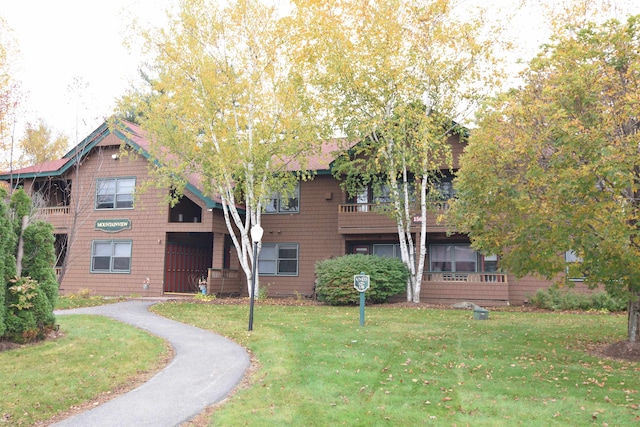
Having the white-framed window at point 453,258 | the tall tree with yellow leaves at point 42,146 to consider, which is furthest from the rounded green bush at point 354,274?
the tall tree with yellow leaves at point 42,146

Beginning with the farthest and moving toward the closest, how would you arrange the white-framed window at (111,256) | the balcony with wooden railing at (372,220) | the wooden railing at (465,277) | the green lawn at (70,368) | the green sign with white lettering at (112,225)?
the green sign with white lettering at (112,225)
the white-framed window at (111,256)
the balcony with wooden railing at (372,220)
the wooden railing at (465,277)
the green lawn at (70,368)

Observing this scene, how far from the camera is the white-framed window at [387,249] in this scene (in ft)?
78.2

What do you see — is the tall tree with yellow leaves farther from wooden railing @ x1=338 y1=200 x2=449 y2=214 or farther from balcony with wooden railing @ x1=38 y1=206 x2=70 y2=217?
wooden railing @ x1=338 y1=200 x2=449 y2=214

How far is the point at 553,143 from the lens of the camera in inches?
380

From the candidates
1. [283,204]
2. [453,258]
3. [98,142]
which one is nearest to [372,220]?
[453,258]

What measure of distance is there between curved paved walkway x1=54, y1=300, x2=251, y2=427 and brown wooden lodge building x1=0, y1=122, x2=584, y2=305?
1117cm

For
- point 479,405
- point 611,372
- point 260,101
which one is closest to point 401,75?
point 260,101

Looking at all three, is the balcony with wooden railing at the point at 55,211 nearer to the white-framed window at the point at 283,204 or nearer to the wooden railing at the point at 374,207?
the white-framed window at the point at 283,204

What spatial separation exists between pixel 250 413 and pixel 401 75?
14926 millimetres

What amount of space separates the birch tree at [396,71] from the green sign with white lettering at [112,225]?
37.5ft

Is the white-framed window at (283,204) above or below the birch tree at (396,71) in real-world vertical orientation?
below

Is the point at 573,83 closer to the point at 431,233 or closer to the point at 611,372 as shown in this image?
the point at 611,372

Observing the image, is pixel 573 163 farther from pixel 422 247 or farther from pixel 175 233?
pixel 175 233

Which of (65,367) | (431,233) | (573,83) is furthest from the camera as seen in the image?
(431,233)
